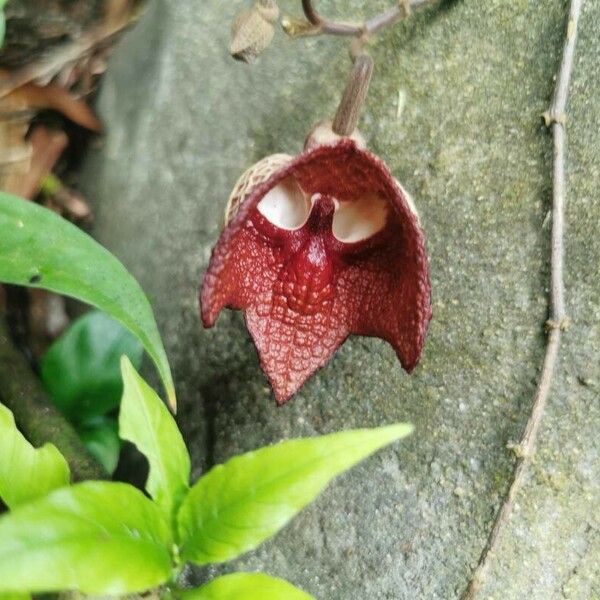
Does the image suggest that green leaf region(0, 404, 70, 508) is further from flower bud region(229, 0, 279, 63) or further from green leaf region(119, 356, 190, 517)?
flower bud region(229, 0, 279, 63)

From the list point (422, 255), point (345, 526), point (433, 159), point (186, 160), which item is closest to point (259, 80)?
point (186, 160)

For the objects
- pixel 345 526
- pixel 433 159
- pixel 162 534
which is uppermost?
pixel 433 159

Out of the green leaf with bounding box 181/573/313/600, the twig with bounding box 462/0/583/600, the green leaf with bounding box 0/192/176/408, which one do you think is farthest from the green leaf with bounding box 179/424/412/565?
the twig with bounding box 462/0/583/600

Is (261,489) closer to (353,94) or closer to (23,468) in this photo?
(23,468)

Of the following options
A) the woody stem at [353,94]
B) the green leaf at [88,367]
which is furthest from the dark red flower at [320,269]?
the green leaf at [88,367]

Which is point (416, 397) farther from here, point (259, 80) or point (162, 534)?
point (259, 80)

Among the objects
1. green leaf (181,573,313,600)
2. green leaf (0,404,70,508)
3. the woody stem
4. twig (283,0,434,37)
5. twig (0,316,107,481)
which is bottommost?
twig (0,316,107,481)
